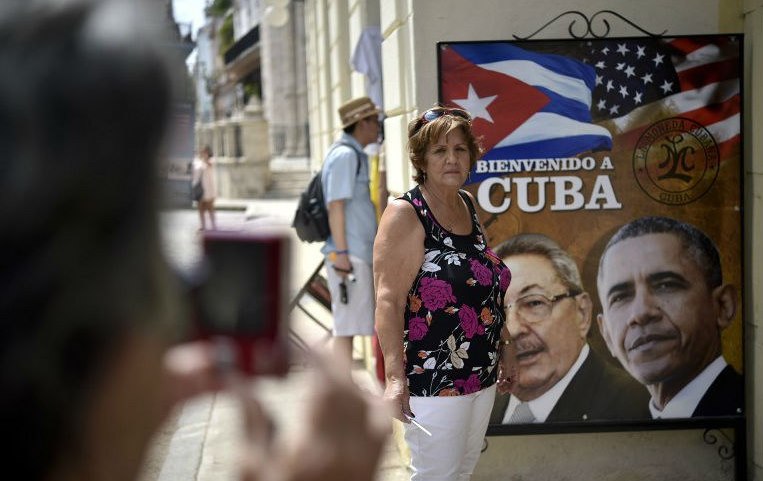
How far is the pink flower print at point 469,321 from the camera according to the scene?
3393 mm

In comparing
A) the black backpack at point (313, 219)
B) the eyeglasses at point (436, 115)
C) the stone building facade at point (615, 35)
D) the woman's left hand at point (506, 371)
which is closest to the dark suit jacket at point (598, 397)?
the stone building facade at point (615, 35)

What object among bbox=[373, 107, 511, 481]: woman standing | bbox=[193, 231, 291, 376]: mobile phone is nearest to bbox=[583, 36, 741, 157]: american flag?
bbox=[373, 107, 511, 481]: woman standing

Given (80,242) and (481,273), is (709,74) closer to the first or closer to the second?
(481,273)

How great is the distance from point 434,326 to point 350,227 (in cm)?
266

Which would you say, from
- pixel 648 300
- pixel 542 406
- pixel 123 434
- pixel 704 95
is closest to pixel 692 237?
pixel 648 300

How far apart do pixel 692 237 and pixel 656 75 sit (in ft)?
2.31

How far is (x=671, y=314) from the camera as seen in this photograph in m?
4.35

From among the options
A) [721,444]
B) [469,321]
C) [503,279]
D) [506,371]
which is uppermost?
[503,279]

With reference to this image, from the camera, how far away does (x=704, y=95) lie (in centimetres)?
430

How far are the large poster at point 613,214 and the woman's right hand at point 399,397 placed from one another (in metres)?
1.07

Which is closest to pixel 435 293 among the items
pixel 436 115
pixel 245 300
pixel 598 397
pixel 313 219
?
pixel 436 115

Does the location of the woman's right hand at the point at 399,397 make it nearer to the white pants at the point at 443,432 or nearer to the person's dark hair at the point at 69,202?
the white pants at the point at 443,432

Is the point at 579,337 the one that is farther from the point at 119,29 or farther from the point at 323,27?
the point at 323,27

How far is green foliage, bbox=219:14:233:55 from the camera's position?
63.0 meters
